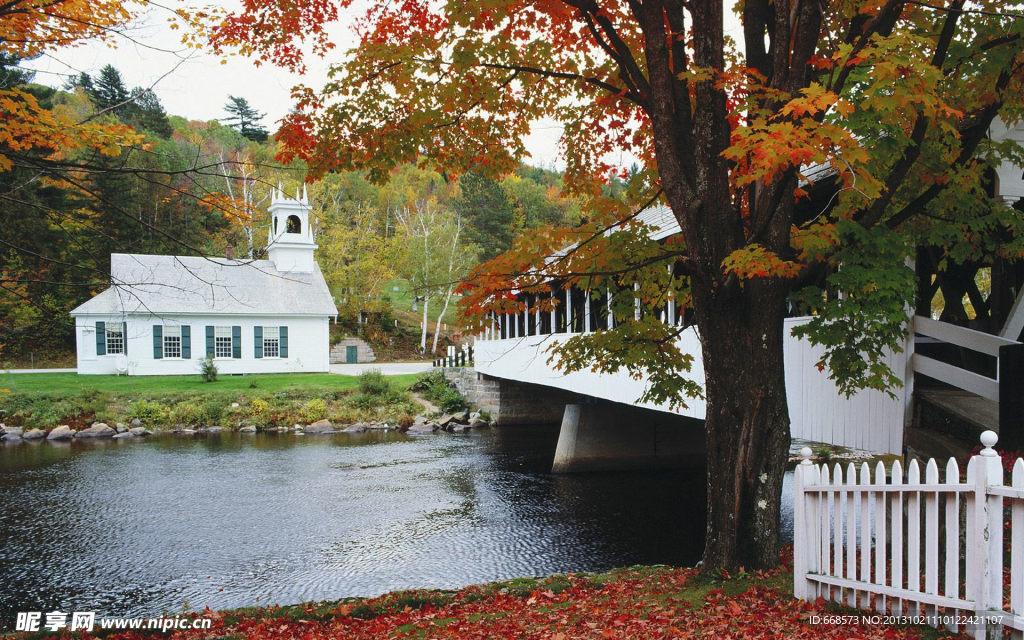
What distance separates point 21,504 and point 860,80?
1688cm

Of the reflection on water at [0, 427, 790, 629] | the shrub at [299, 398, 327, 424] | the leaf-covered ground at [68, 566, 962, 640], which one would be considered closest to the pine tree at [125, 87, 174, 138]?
the shrub at [299, 398, 327, 424]

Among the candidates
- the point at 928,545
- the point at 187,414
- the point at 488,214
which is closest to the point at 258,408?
the point at 187,414

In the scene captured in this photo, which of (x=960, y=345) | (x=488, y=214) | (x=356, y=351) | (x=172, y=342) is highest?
(x=488, y=214)

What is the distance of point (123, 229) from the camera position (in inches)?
1481

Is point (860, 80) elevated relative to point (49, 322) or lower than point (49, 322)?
elevated

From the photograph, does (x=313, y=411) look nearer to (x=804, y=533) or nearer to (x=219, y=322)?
(x=219, y=322)

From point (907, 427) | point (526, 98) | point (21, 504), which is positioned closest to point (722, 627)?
point (907, 427)

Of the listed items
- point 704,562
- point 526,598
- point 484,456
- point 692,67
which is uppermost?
point 692,67

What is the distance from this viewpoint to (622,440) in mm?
20031

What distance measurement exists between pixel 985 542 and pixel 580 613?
3.29m

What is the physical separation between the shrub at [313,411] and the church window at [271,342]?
8548 mm

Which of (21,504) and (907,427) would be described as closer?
(907,427)

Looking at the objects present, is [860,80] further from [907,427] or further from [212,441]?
[212,441]

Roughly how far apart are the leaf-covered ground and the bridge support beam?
36.2ft
